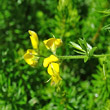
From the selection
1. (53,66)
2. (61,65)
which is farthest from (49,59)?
(61,65)

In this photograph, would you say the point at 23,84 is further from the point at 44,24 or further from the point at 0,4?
the point at 0,4

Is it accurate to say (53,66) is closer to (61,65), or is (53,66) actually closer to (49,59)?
(49,59)

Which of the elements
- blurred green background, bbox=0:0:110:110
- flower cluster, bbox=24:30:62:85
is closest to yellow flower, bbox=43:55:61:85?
flower cluster, bbox=24:30:62:85

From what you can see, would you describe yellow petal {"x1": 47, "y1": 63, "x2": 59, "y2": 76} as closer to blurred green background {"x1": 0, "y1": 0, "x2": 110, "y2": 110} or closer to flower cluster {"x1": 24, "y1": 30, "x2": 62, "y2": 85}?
flower cluster {"x1": 24, "y1": 30, "x2": 62, "y2": 85}

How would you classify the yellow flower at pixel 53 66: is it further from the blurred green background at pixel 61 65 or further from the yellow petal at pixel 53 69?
the blurred green background at pixel 61 65

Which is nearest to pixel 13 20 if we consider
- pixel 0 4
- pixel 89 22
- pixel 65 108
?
pixel 0 4

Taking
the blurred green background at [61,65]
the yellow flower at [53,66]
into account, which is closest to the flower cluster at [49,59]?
the yellow flower at [53,66]
